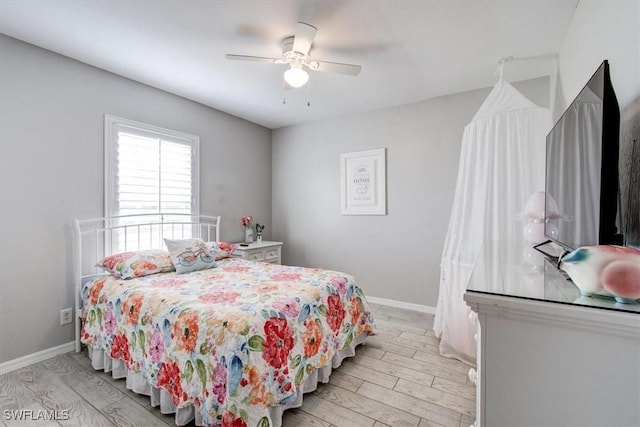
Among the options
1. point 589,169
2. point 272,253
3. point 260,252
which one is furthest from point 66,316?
point 589,169

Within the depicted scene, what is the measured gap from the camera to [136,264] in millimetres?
2428

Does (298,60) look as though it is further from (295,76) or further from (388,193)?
(388,193)

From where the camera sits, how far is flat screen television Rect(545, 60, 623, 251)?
91cm

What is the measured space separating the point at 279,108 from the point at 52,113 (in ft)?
7.48

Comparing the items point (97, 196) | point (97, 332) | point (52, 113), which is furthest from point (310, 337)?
point (52, 113)

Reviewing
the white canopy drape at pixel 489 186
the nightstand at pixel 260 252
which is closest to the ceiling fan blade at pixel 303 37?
the white canopy drape at pixel 489 186

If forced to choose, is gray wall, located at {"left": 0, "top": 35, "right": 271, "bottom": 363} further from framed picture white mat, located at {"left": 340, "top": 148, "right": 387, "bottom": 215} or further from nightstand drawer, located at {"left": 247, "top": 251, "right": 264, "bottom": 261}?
framed picture white mat, located at {"left": 340, "top": 148, "right": 387, "bottom": 215}

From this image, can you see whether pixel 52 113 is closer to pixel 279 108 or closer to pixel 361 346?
pixel 279 108

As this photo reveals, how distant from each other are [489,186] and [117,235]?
347cm

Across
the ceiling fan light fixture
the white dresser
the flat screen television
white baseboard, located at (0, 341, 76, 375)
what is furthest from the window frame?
the flat screen television

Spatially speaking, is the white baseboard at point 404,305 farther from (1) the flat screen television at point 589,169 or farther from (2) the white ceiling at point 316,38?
(2) the white ceiling at point 316,38

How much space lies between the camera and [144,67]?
2654mm

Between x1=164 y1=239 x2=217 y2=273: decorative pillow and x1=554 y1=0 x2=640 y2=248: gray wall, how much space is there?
286 centimetres

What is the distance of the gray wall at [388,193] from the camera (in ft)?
11.0
